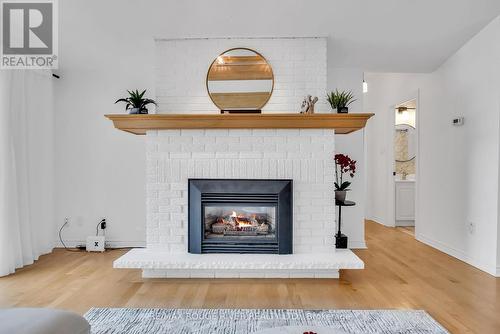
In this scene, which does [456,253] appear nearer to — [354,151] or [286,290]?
[354,151]

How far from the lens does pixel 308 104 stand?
10.7 ft

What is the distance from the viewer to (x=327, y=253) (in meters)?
3.29

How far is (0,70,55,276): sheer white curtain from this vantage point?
333 centimetres

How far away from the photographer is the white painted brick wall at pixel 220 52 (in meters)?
3.45

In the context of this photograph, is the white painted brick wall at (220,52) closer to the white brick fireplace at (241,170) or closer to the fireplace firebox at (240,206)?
the white brick fireplace at (241,170)

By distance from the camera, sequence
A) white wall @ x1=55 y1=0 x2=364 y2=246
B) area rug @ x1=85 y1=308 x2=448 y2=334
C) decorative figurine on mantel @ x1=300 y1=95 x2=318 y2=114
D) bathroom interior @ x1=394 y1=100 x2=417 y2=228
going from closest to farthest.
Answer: area rug @ x1=85 y1=308 x2=448 y2=334 < decorative figurine on mantel @ x1=300 y1=95 x2=318 y2=114 < white wall @ x1=55 y1=0 x2=364 y2=246 < bathroom interior @ x1=394 y1=100 x2=417 y2=228

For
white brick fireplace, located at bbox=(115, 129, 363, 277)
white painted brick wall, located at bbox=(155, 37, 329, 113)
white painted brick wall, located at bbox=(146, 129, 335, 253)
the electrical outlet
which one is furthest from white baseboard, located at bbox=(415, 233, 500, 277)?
white painted brick wall, located at bbox=(155, 37, 329, 113)

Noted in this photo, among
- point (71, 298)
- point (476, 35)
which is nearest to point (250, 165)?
point (71, 298)

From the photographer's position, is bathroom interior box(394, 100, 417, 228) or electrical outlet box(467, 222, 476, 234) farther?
bathroom interior box(394, 100, 417, 228)

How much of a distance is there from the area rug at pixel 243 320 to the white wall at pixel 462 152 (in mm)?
1614

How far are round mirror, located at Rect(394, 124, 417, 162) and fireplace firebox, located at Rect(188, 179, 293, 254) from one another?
4.08m

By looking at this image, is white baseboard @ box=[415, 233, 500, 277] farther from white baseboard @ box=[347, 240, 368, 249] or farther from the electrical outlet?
white baseboard @ box=[347, 240, 368, 249]

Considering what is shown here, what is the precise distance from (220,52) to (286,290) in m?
2.32

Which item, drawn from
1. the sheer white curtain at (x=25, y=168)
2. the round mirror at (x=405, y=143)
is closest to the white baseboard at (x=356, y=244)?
the round mirror at (x=405, y=143)
